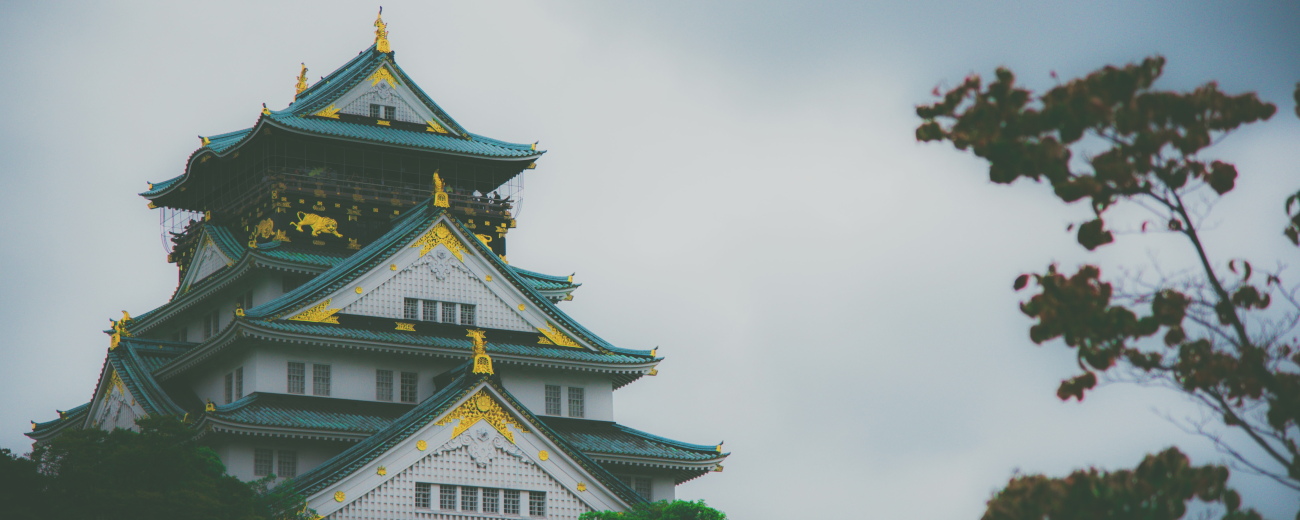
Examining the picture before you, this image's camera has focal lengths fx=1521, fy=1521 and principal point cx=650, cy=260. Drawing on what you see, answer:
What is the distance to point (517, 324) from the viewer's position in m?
50.6

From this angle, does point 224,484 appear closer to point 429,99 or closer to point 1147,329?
point 429,99

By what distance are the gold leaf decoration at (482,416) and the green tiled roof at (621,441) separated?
4.74 meters

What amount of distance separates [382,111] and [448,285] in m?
9.40

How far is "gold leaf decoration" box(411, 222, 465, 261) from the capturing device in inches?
1961

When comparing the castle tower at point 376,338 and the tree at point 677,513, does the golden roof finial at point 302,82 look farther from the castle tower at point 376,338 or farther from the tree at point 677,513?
the tree at point 677,513

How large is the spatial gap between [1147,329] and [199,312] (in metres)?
42.8

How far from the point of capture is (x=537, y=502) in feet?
145

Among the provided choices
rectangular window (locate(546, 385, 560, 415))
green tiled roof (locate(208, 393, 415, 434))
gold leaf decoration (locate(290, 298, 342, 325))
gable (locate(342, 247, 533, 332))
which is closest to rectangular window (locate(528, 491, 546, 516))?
green tiled roof (locate(208, 393, 415, 434))

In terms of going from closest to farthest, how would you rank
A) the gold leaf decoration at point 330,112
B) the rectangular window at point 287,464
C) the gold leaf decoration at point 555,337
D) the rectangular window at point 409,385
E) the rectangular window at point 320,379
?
the rectangular window at point 287,464 < the rectangular window at point 320,379 < the rectangular window at point 409,385 < the gold leaf decoration at point 555,337 < the gold leaf decoration at point 330,112

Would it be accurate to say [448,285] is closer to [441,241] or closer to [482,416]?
[441,241]

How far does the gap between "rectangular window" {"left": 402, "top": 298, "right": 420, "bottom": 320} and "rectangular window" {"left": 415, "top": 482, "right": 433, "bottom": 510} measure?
7.78 meters

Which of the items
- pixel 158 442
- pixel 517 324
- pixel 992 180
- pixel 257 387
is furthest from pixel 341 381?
pixel 992 180

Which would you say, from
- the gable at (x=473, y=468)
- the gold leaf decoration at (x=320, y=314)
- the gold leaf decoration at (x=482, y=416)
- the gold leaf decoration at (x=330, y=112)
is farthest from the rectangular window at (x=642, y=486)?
the gold leaf decoration at (x=330, y=112)

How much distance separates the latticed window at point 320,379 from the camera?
156ft
